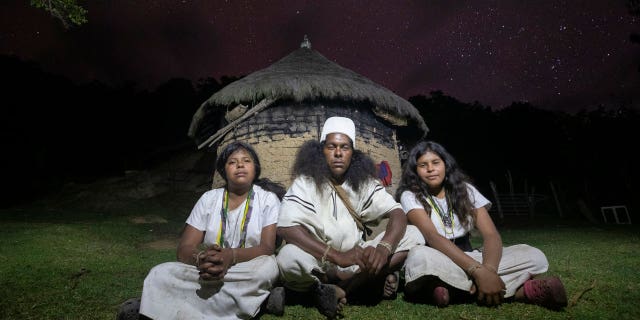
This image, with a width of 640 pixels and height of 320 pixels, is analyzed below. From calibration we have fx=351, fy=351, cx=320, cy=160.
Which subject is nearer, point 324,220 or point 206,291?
point 206,291

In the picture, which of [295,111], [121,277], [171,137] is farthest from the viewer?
[171,137]

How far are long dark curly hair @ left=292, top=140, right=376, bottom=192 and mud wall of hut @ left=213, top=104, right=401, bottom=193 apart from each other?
17.1 feet

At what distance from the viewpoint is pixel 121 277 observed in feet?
14.1

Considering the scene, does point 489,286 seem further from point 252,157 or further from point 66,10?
point 66,10

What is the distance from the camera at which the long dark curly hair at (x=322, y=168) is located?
316 cm

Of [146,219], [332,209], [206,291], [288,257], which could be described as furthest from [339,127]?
[146,219]

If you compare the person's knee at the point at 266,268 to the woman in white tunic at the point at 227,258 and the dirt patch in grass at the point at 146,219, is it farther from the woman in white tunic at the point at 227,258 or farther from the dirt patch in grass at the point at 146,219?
the dirt patch in grass at the point at 146,219

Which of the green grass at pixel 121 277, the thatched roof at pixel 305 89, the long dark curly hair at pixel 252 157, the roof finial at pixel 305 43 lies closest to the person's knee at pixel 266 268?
the green grass at pixel 121 277

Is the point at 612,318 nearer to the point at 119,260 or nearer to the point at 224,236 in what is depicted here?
the point at 224,236

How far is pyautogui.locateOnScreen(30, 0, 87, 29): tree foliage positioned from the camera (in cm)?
706

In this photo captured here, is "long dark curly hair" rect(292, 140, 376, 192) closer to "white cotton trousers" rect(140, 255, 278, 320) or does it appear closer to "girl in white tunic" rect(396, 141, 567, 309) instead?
"girl in white tunic" rect(396, 141, 567, 309)

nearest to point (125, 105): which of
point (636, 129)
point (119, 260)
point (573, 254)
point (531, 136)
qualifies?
point (119, 260)

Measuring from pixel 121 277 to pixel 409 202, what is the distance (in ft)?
11.8

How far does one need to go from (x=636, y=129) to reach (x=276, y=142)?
26.1 m
